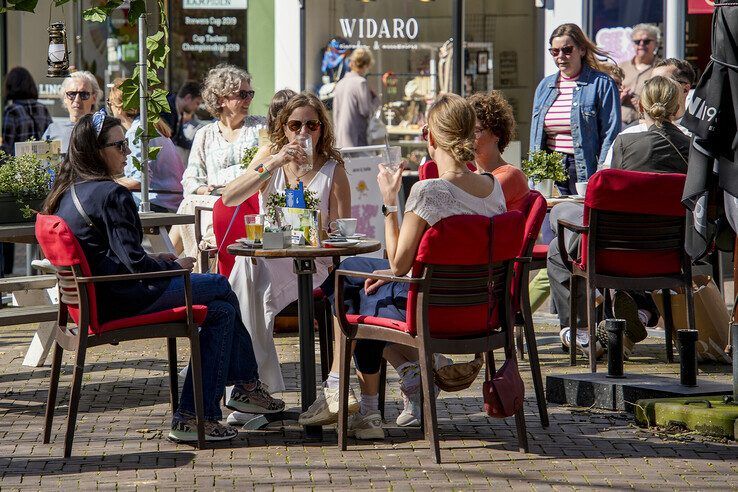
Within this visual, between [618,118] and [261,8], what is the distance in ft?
20.8

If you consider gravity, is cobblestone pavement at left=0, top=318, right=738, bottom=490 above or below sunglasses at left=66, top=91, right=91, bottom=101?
below

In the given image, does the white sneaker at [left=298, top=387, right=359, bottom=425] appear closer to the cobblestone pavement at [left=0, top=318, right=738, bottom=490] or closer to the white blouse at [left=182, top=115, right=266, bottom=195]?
the cobblestone pavement at [left=0, top=318, right=738, bottom=490]

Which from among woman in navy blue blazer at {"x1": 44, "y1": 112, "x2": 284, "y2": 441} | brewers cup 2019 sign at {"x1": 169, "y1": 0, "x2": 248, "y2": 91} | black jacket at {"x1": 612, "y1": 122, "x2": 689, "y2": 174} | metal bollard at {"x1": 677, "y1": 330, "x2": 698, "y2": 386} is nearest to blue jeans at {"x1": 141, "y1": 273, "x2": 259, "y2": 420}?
woman in navy blue blazer at {"x1": 44, "y1": 112, "x2": 284, "y2": 441}

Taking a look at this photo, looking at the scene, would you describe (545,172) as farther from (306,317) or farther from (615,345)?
(306,317)

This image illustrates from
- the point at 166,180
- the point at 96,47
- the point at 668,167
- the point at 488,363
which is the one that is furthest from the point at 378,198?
the point at 96,47

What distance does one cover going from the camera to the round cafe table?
6.18 m

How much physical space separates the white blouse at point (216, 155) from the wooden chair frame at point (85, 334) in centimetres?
325

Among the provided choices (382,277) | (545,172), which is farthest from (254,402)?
(545,172)

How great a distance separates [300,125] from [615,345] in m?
2.02

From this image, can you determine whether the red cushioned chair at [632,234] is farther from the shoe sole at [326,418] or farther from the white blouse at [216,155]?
the white blouse at [216,155]

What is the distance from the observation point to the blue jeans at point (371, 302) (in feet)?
20.4

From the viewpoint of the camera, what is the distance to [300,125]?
6.88 meters

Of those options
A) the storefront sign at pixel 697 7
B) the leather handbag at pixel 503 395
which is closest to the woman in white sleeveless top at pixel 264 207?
the leather handbag at pixel 503 395

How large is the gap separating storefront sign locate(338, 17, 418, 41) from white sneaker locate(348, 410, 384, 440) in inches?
356
